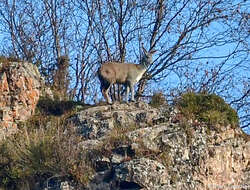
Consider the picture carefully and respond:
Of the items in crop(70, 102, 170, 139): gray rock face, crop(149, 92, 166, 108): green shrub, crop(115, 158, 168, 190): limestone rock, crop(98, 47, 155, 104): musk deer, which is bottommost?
crop(115, 158, 168, 190): limestone rock

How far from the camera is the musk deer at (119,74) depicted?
15.7 metres

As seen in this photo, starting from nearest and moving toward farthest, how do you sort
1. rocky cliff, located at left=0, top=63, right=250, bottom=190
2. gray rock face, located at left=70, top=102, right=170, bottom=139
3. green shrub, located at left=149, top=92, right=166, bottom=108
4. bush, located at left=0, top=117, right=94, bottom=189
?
rocky cliff, located at left=0, top=63, right=250, bottom=190 → bush, located at left=0, top=117, right=94, bottom=189 → gray rock face, located at left=70, top=102, right=170, bottom=139 → green shrub, located at left=149, top=92, right=166, bottom=108

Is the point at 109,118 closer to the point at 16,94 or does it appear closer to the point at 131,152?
the point at 131,152

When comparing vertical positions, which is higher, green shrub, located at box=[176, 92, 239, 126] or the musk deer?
the musk deer

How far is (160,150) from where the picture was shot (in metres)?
12.3

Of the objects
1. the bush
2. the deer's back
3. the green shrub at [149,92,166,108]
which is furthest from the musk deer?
the bush

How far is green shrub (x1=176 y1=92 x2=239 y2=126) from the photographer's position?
44.7ft

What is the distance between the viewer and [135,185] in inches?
445

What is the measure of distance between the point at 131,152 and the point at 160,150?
0.65 m

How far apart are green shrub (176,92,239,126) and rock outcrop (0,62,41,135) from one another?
3.85m

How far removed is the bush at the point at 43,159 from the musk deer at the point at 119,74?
9.70 feet

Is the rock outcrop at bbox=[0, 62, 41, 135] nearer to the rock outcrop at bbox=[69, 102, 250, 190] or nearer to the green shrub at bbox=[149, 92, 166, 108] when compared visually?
the rock outcrop at bbox=[69, 102, 250, 190]

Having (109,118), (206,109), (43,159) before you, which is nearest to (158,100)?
(206,109)

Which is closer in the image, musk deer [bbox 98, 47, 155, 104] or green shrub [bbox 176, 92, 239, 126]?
green shrub [bbox 176, 92, 239, 126]
